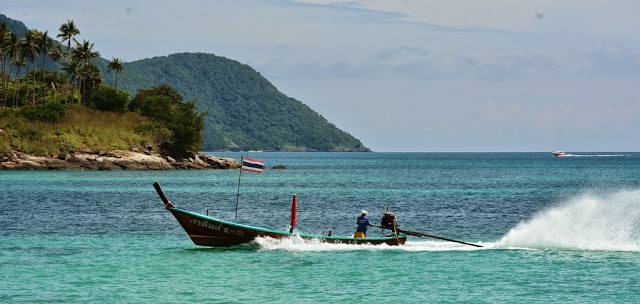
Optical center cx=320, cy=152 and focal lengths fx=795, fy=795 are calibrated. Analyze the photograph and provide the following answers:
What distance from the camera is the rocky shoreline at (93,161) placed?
11212 centimetres

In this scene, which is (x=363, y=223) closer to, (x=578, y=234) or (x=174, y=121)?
(x=578, y=234)

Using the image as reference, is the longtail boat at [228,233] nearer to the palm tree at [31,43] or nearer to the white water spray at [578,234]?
the white water spray at [578,234]

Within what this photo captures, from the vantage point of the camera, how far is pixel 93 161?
4604 inches

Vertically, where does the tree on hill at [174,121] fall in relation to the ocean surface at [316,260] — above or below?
above

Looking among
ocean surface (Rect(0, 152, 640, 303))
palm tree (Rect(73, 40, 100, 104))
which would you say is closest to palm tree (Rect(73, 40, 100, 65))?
palm tree (Rect(73, 40, 100, 104))

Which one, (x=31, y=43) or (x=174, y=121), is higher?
(x=31, y=43)

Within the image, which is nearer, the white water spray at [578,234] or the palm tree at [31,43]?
the white water spray at [578,234]

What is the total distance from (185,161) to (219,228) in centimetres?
9732

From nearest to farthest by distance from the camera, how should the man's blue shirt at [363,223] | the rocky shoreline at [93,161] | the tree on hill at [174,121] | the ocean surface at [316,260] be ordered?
the ocean surface at [316,260] → the man's blue shirt at [363,223] → the rocky shoreline at [93,161] → the tree on hill at [174,121]

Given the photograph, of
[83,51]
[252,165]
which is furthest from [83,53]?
[252,165]

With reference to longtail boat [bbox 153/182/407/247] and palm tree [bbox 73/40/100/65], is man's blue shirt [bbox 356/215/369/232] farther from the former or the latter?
palm tree [bbox 73/40/100/65]

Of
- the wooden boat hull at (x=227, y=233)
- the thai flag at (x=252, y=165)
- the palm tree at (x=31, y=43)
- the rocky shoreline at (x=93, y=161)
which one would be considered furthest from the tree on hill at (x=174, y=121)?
the thai flag at (x=252, y=165)

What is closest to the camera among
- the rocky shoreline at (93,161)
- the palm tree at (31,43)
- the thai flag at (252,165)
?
the thai flag at (252,165)

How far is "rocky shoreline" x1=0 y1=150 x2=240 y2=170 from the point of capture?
11212cm
